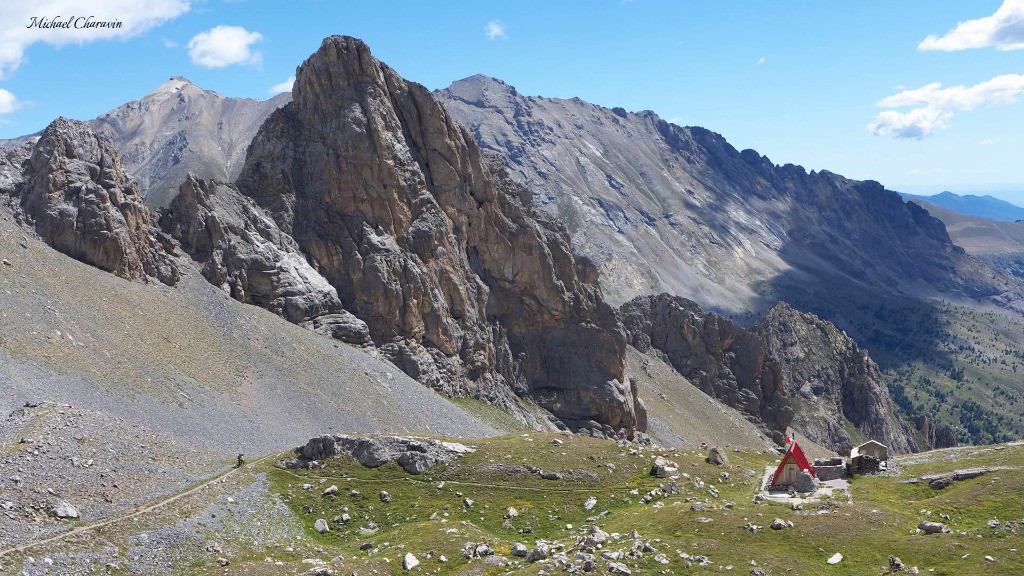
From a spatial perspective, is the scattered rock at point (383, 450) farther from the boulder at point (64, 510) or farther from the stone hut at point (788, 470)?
the stone hut at point (788, 470)

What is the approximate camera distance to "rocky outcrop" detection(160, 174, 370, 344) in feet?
384

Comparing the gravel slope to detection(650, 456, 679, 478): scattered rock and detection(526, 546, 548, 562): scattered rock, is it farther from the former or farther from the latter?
detection(526, 546, 548, 562): scattered rock

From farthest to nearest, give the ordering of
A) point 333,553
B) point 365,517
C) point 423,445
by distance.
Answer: point 423,445
point 365,517
point 333,553

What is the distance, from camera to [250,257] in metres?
119

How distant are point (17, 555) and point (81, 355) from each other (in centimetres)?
4248

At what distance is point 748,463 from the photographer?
236 feet

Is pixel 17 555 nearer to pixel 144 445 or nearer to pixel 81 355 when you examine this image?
pixel 144 445

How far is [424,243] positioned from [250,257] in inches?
1186

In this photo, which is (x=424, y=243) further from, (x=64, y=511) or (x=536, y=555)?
(x=536, y=555)

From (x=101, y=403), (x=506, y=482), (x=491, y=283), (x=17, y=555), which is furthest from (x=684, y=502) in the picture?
(x=491, y=283)

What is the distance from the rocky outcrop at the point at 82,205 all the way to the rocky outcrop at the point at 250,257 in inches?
416

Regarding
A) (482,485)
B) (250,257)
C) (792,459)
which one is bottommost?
(482,485)

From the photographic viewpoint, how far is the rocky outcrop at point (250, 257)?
117m

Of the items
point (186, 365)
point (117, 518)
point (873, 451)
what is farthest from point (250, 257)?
point (873, 451)
